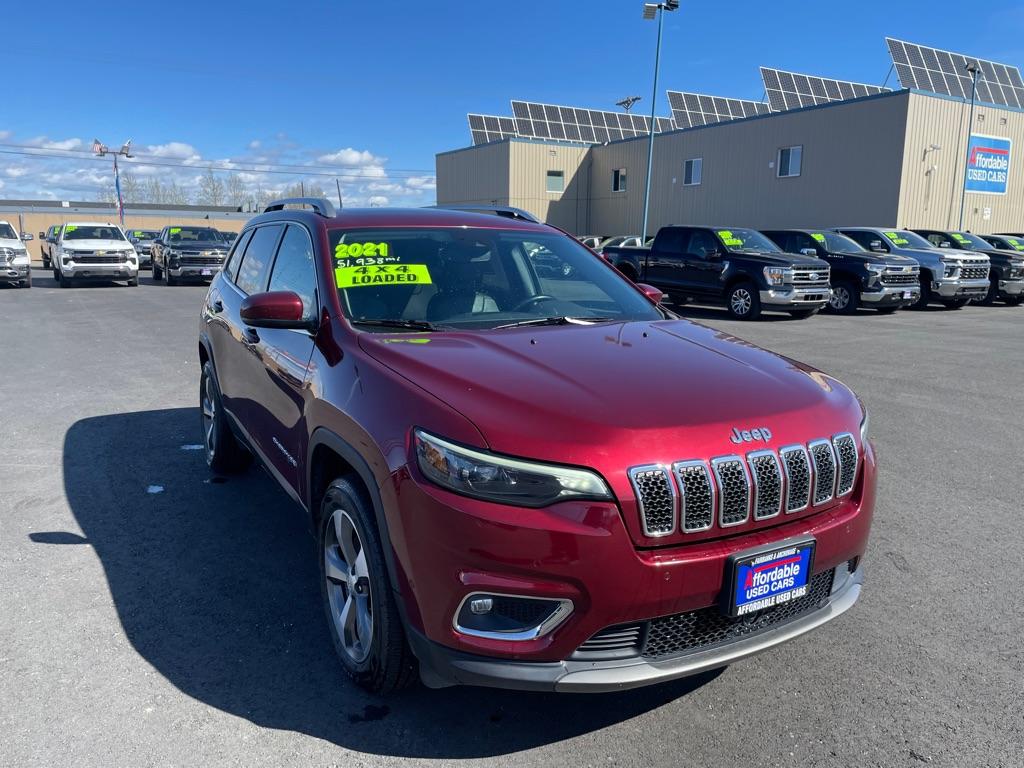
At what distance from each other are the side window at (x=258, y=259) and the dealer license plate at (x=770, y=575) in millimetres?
3131

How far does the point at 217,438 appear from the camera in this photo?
5129mm

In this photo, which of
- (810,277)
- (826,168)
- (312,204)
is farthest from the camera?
(826,168)

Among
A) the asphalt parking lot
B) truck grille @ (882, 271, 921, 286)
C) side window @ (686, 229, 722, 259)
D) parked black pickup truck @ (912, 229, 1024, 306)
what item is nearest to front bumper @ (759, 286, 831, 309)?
side window @ (686, 229, 722, 259)

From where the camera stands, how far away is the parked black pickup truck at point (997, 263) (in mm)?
19203

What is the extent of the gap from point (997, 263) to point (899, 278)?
4.92 m

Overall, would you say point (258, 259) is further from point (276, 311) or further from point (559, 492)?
point (559, 492)

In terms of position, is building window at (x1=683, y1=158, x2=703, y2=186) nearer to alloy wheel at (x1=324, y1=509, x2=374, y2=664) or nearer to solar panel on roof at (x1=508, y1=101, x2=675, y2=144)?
solar panel on roof at (x1=508, y1=101, x2=675, y2=144)

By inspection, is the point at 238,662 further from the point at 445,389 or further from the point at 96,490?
the point at 96,490

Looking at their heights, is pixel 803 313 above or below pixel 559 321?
below

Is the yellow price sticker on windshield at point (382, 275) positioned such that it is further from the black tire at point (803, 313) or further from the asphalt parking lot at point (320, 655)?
the black tire at point (803, 313)

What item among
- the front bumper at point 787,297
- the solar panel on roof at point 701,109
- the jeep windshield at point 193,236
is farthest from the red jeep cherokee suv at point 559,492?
the solar panel on roof at point 701,109

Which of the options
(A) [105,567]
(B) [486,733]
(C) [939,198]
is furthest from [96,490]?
(C) [939,198]

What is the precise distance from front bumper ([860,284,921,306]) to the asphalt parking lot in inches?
444

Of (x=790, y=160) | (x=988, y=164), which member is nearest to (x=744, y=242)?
(x=790, y=160)
